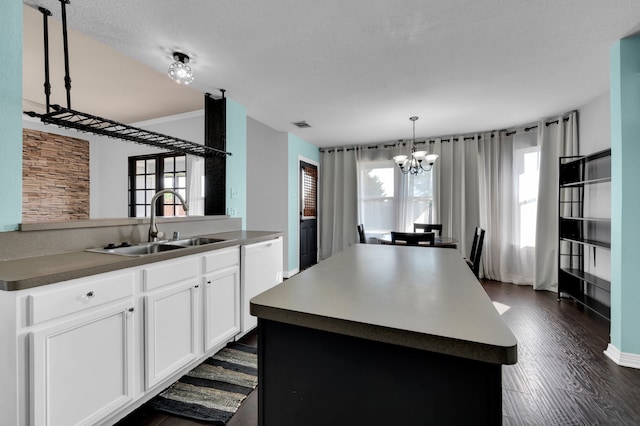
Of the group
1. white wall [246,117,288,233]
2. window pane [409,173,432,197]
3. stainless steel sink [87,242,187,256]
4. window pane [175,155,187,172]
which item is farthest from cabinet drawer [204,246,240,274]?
window pane [409,173,432,197]

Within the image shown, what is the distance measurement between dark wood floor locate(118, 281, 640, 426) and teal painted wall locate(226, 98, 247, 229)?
1.52 metres

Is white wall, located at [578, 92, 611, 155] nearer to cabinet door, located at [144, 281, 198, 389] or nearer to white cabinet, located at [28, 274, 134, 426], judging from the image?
cabinet door, located at [144, 281, 198, 389]

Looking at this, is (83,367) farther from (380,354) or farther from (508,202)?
(508,202)

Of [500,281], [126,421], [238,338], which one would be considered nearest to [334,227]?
[500,281]

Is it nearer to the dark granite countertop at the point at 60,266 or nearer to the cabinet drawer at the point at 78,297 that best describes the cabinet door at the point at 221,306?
the dark granite countertop at the point at 60,266

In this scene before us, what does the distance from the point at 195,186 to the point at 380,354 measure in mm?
4347

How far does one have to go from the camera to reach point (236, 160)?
10.7ft

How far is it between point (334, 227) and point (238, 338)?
132 inches

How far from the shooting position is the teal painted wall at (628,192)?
2.03m

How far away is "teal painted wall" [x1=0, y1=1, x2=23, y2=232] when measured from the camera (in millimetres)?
1421

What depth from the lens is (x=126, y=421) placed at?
1494mm

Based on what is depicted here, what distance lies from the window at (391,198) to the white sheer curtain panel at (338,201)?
20 cm

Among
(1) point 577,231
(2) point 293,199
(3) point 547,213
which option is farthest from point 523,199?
(2) point 293,199

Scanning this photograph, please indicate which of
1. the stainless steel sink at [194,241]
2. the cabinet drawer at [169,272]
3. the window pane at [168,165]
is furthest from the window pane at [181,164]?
the cabinet drawer at [169,272]
